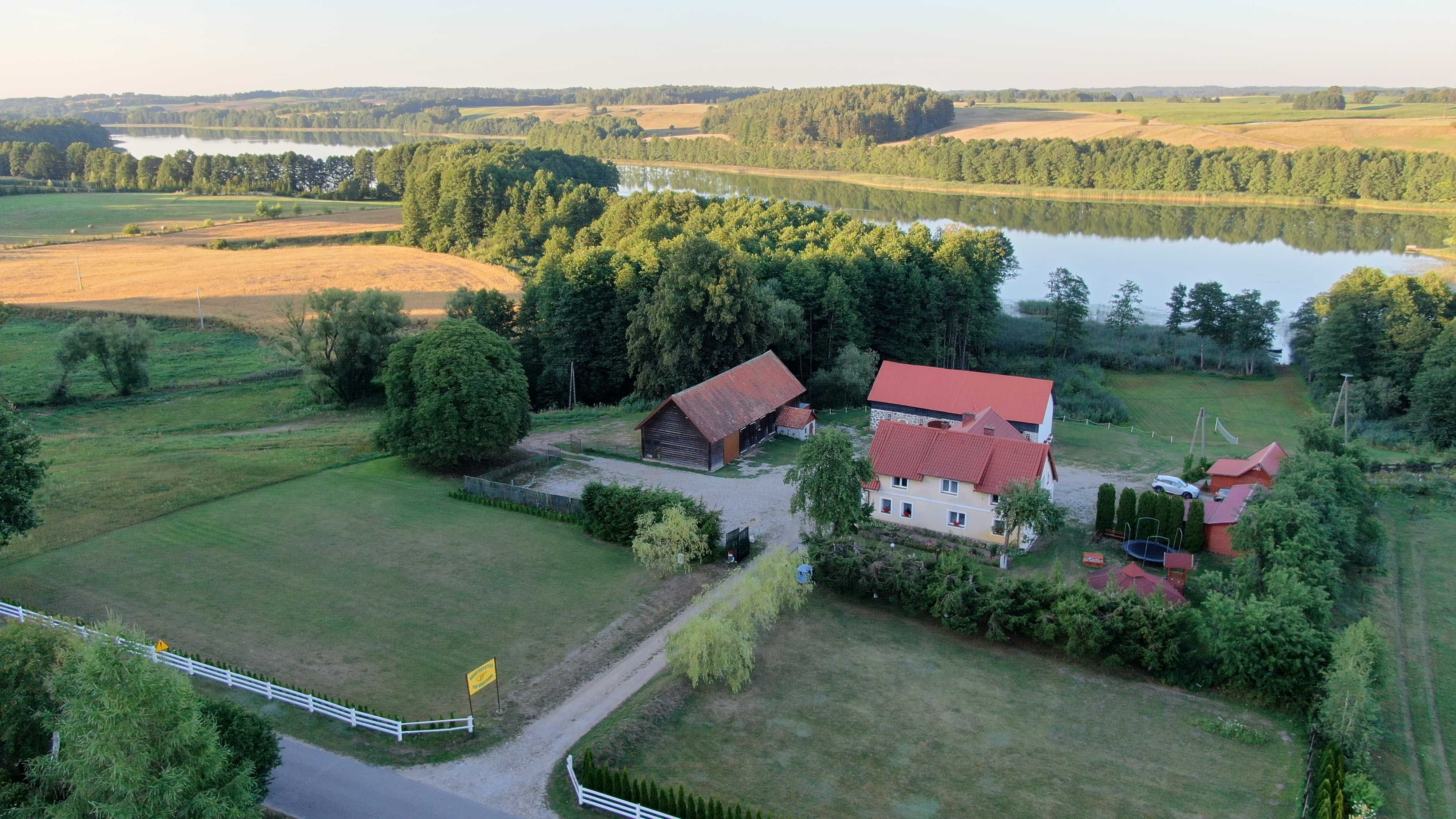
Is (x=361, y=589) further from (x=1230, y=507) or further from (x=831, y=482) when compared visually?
(x=1230, y=507)

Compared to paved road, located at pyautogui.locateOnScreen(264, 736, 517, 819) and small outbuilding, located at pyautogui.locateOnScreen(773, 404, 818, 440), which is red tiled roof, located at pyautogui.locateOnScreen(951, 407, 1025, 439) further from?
paved road, located at pyautogui.locateOnScreen(264, 736, 517, 819)

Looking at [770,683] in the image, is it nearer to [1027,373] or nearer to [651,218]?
[1027,373]

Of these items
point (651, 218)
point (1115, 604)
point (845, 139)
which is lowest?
point (1115, 604)

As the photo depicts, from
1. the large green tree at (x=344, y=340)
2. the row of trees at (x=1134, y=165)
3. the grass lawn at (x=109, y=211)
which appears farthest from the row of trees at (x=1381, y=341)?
the grass lawn at (x=109, y=211)

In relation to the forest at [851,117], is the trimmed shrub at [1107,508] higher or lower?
lower

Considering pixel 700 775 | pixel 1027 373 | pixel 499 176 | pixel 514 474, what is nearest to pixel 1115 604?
pixel 700 775

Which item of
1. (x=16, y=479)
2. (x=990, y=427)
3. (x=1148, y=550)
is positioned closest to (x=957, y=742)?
(x=1148, y=550)

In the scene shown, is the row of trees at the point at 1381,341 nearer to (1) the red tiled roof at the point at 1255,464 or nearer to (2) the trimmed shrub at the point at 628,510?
Result: (1) the red tiled roof at the point at 1255,464
